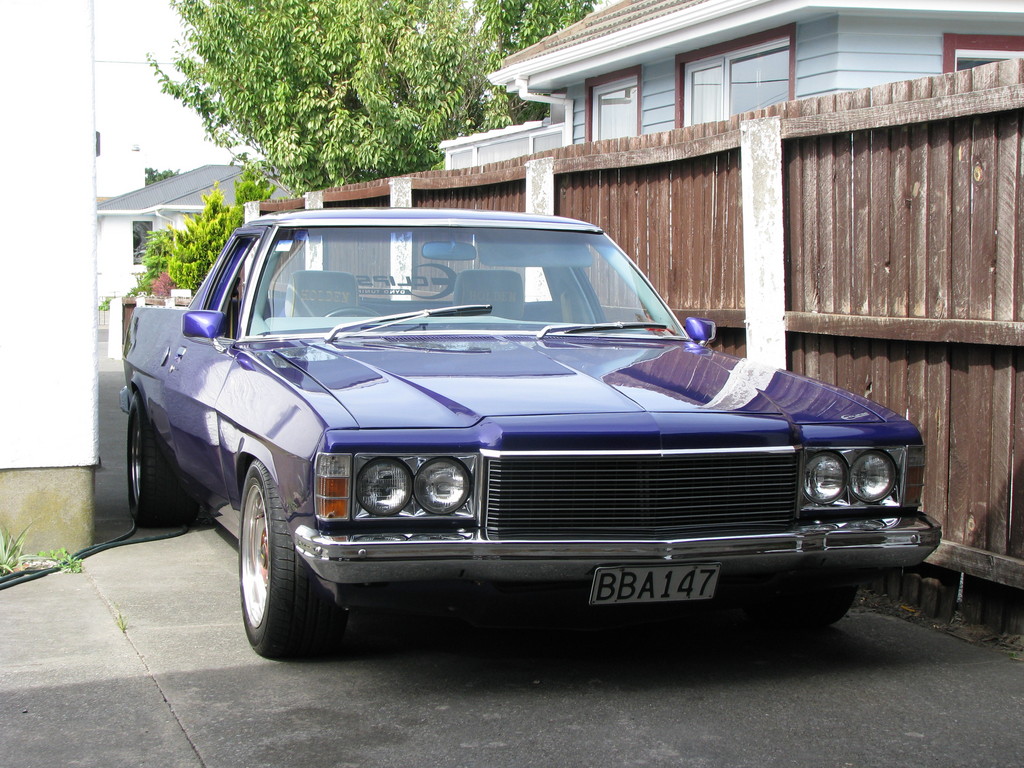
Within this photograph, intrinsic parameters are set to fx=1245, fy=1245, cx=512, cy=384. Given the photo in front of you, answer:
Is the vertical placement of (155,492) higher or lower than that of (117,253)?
lower

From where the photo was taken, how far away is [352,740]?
11.8ft

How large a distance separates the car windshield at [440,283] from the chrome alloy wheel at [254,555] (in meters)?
0.88

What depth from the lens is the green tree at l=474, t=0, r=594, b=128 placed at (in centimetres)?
2545

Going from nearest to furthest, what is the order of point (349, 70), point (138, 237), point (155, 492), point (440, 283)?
point (440, 283) → point (155, 492) → point (349, 70) → point (138, 237)

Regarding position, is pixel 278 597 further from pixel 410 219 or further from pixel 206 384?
pixel 410 219

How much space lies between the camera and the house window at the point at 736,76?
12930 millimetres

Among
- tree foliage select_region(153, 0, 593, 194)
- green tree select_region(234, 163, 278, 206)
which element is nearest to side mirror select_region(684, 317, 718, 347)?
green tree select_region(234, 163, 278, 206)

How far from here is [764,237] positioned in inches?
244

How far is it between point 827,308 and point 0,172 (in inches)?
153

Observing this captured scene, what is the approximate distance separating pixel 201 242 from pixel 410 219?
15673mm

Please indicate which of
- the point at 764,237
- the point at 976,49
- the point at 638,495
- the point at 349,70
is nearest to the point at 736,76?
the point at 976,49

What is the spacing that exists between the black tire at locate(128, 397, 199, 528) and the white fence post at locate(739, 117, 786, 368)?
3121 millimetres

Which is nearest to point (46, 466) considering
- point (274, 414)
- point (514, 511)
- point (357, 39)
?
point (274, 414)

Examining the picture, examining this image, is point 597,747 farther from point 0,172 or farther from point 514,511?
point 0,172
